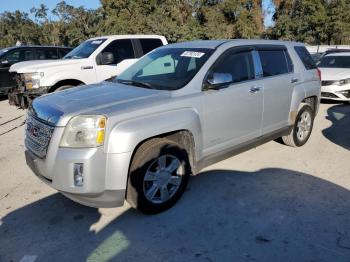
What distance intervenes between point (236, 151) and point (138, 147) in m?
1.58

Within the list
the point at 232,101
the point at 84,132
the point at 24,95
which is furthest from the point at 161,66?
the point at 24,95

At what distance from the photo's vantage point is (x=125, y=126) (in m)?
3.28

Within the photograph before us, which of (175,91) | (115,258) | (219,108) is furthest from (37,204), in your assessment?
(219,108)

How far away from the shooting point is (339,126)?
732 cm

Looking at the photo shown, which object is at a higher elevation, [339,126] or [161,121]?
[161,121]

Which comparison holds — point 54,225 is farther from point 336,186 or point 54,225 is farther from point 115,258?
point 336,186

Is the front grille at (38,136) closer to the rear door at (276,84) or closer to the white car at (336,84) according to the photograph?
the rear door at (276,84)

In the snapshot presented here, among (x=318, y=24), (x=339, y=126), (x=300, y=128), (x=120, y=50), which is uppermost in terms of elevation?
(x=318, y=24)

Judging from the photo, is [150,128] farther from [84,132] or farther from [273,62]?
[273,62]

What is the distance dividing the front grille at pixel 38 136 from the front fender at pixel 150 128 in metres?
0.65

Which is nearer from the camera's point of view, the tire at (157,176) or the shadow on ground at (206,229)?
the shadow on ground at (206,229)

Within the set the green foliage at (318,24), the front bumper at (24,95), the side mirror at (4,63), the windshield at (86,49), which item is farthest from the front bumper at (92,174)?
the green foliage at (318,24)

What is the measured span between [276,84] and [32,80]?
219 inches

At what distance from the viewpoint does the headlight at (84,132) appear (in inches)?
126
